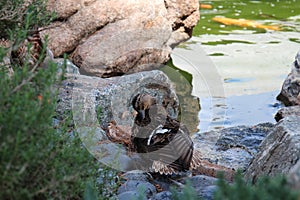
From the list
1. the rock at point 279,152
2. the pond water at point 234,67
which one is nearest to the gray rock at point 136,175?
the rock at point 279,152

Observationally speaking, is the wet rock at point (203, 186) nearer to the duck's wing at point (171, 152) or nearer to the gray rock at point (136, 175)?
the duck's wing at point (171, 152)

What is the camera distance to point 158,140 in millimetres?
5117

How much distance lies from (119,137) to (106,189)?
262 cm

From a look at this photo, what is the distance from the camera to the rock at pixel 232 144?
19.8ft

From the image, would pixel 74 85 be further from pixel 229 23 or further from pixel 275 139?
pixel 229 23

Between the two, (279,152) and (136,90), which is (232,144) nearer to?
(136,90)

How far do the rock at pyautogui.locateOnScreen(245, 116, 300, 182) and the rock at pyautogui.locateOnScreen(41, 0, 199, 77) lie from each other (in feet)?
16.4

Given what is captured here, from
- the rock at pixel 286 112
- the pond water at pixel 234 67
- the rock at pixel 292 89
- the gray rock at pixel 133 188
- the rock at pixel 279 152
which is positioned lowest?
the pond water at pixel 234 67

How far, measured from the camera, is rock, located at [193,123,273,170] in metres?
6.02

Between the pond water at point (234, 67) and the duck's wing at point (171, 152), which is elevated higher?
the duck's wing at point (171, 152)

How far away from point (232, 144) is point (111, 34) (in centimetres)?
354

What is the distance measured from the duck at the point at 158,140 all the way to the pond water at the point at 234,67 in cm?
247

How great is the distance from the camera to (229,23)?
44.5 feet

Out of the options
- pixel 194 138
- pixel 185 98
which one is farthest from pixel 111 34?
pixel 194 138
